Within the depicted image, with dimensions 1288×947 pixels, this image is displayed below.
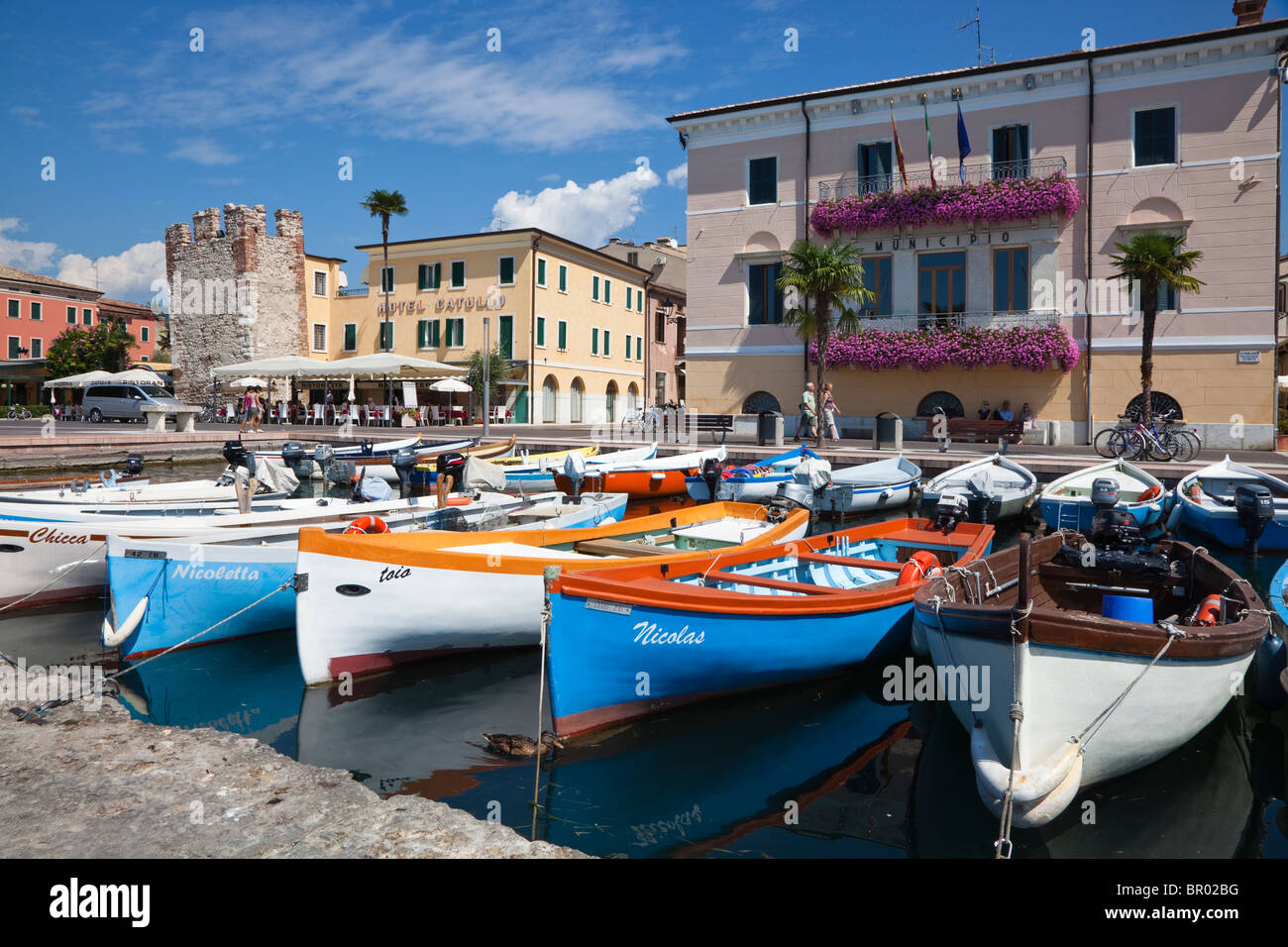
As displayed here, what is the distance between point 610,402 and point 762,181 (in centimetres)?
2016

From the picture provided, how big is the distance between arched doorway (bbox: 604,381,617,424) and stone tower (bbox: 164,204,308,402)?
16.2 m

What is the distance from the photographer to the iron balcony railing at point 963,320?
25281 mm

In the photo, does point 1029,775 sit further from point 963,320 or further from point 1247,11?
point 1247,11

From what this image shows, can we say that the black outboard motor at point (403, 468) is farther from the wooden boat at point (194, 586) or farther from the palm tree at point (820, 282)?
the palm tree at point (820, 282)

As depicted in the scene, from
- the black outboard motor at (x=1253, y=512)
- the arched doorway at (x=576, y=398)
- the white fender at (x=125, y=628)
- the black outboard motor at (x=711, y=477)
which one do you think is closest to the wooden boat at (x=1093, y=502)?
the black outboard motor at (x=1253, y=512)

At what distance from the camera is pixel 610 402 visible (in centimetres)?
4753

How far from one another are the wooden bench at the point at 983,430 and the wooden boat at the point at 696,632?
18023mm

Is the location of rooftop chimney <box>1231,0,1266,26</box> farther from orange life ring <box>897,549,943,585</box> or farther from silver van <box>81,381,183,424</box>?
silver van <box>81,381,183,424</box>

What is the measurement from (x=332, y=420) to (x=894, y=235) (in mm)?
23406

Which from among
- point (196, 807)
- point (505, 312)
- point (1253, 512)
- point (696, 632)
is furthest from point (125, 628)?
point (505, 312)

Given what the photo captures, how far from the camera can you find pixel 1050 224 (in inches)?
995

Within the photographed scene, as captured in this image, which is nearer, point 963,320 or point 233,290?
point 963,320

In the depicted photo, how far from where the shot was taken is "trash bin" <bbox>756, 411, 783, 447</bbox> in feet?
78.3

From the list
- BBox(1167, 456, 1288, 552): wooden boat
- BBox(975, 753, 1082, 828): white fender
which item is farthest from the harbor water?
BBox(1167, 456, 1288, 552): wooden boat
